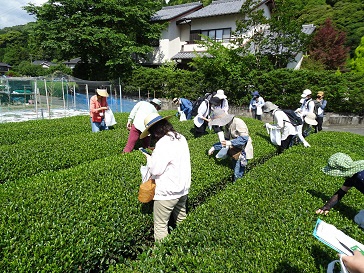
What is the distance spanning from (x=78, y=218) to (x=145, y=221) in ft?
3.12

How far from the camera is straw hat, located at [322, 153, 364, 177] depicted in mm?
3256

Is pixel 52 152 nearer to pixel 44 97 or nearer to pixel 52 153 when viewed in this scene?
pixel 52 153

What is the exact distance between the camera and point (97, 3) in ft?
79.5

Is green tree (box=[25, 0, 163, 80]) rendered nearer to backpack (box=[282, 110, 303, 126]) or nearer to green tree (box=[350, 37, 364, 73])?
backpack (box=[282, 110, 303, 126])

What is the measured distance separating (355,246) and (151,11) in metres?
28.5

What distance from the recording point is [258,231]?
336cm

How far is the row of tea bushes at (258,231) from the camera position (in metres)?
2.74

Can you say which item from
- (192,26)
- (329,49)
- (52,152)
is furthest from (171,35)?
(52,152)

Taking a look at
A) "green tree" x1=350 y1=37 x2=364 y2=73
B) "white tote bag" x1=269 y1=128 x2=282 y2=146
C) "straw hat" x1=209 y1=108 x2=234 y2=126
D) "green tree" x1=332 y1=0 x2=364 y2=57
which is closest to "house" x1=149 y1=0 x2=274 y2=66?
"green tree" x1=350 y1=37 x2=364 y2=73

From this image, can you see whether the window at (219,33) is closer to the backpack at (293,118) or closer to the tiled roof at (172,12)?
the tiled roof at (172,12)

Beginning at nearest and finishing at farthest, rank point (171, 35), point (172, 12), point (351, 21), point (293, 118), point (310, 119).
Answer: point (293, 118) → point (310, 119) → point (171, 35) → point (172, 12) → point (351, 21)

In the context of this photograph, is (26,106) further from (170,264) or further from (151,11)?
(170,264)

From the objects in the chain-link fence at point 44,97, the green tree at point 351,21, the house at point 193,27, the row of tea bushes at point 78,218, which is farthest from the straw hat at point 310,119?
the green tree at point 351,21

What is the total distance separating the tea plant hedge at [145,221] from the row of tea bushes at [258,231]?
1 cm
